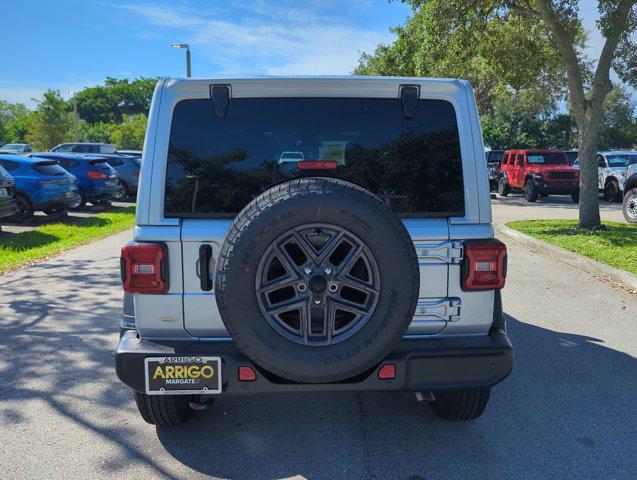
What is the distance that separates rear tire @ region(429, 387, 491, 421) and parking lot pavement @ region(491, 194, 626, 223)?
38.7 feet

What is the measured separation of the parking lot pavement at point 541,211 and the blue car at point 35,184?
1128cm

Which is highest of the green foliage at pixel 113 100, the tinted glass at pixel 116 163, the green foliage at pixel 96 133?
the green foliage at pixel 113 100

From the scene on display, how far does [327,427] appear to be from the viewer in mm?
3398

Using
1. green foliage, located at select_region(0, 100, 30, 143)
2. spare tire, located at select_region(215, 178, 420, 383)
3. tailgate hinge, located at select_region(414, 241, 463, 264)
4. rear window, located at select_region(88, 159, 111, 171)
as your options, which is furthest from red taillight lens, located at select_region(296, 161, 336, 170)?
green foliage, located at select_region(0, 100, 30, 143)

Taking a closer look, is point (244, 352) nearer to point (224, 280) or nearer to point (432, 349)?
point (224, 280)

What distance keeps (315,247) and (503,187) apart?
2288 centimetres

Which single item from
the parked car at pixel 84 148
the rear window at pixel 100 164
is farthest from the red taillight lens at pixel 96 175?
the parked car at pixel 84 148

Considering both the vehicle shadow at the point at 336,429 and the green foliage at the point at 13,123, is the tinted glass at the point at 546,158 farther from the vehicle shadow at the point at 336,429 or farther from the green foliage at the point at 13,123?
the green foliage at the point at 13,123

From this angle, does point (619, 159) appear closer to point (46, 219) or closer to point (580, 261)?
point (580, 261)

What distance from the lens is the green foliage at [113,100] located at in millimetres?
107375

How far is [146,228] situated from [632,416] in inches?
131

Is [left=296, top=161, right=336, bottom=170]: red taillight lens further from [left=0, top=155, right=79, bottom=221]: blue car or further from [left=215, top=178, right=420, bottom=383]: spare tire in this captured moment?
[left=0, top=155, right=79, bottom=221]: blue car

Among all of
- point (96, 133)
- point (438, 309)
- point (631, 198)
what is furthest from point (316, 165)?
point (96, 133)

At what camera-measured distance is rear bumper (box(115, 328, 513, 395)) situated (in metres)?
2.63
